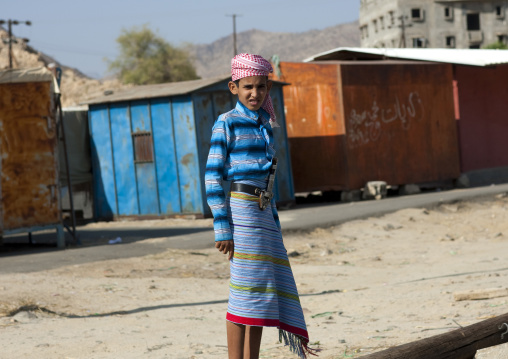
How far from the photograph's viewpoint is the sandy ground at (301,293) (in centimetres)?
566

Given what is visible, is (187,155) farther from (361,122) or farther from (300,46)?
(300,46)

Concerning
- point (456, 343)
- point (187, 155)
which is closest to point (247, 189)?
point (456, 343)

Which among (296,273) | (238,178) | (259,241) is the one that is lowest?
(296,273)

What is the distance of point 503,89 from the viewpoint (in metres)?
19.8

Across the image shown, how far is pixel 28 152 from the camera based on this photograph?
1058 centimetres

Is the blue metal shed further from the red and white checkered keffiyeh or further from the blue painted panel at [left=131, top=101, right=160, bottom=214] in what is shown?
the red and white checkered keffiyeh

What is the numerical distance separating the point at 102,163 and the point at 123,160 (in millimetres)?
569

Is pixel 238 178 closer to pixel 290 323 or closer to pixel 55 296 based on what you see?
pixel 290 323

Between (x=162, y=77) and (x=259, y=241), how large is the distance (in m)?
61.7

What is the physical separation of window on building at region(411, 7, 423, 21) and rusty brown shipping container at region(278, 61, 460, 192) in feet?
166

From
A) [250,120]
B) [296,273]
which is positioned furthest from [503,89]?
[250,120]

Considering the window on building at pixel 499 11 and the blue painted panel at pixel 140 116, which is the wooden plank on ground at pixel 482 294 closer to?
the blue painted panel at pixel 140 116

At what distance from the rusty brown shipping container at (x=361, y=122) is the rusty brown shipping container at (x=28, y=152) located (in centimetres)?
659

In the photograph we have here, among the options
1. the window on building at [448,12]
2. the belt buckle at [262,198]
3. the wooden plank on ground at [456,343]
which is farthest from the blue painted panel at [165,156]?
the window on building at [448,12]
